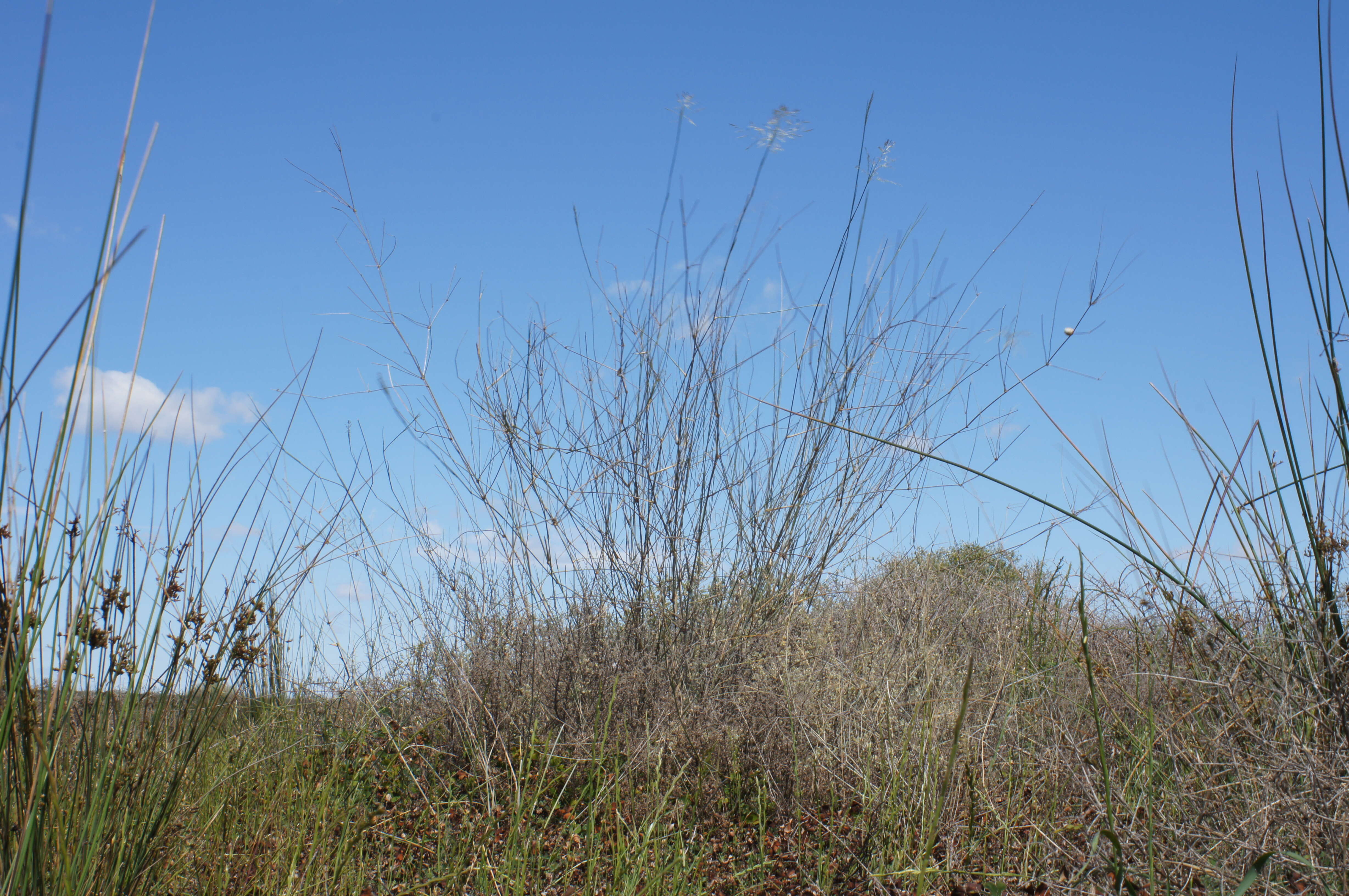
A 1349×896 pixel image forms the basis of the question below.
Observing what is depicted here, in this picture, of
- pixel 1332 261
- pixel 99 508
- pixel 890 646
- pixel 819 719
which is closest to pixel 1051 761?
pixel 819 719

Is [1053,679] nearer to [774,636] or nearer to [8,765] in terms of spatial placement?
[774,636]

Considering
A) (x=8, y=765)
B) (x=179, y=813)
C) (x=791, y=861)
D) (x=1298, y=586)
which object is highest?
(x=1298, y=586)

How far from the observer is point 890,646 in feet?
11.6

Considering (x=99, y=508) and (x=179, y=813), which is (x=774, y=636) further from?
(x=99, y=508)

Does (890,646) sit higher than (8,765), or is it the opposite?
(890,646)

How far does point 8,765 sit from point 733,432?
2.58 meters

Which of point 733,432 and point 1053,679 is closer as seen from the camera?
point 1053,679

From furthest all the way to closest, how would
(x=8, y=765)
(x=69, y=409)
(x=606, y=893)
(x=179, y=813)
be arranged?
(x=179, y=813) → (x=606, y=893) → (x=8, y=765) → (x=69, y=409)

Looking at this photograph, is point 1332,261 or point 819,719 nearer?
point 1332,261

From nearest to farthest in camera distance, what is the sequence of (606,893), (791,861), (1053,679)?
1. (606,893)
2. (791,861)
3. (1053,679)

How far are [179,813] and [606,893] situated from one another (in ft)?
4.22

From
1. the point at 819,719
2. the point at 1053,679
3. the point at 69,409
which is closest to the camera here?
the point at 69,409

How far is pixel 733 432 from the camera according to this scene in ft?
11.7

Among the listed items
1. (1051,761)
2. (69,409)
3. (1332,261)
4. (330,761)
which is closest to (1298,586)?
(1332,261)
